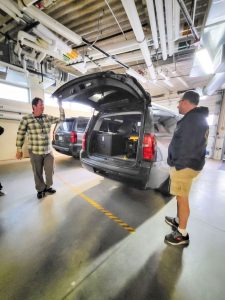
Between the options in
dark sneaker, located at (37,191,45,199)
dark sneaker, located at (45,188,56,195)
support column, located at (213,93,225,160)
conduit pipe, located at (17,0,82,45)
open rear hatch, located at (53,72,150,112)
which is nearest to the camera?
open rear hatch, located at (53,72,150,112)

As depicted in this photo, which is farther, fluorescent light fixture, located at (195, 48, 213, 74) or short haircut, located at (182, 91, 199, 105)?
fluorescent light fixture, located at (195, 48, 213, 74)

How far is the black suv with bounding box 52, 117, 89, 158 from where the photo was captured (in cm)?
507

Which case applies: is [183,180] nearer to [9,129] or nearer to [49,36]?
[49,36]

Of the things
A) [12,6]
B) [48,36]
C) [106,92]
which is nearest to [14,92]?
[48,36]

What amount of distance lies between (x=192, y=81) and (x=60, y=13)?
689 centimetres

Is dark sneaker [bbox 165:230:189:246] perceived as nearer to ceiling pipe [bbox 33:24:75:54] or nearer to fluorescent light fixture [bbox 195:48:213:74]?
fluorescent light fixture [bbox 195:48:213:74]

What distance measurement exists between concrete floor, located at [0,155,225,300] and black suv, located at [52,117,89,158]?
7.32ft

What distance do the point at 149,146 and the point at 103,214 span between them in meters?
1.29

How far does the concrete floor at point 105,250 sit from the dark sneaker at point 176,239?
0.06m

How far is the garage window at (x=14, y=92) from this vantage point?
576cm

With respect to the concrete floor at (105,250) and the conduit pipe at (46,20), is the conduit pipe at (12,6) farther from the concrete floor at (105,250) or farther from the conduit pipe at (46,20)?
the concrete floor at (105,250)

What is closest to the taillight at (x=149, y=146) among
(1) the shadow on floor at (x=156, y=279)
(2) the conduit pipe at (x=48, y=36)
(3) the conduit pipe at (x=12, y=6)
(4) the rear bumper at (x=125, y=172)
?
(4) the rear bumper at (x=125, y=172)

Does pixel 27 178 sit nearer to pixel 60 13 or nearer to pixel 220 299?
pixel 60 13

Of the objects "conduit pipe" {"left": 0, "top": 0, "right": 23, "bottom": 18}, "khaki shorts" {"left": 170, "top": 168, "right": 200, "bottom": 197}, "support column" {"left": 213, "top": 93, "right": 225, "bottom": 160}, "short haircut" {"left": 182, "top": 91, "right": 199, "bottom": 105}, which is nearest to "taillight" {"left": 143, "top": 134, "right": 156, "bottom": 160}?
"khaki shorts" {"left": 170, "top": 168, "right": 200, "bottom": 197}
